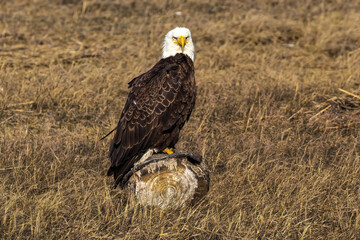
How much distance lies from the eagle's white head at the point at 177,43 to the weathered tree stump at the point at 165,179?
147 cm

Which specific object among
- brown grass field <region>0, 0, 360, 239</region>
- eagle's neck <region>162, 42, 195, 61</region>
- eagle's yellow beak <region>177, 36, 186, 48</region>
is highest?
eagle's yellow beak <region>177, 36, 186, 48</region>

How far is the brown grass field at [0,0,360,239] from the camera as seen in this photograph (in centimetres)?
420

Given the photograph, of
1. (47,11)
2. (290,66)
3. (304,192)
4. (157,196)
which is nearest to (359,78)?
(290,66)

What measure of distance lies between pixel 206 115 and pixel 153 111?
177 cm

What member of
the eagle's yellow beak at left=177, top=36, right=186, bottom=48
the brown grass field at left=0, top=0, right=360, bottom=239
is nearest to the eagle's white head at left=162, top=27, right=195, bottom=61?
the eagle's yellow beak at left=177, top=36, right=186, bottom=48

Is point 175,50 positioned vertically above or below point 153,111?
above

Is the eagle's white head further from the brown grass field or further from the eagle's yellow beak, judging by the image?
the brown grass field

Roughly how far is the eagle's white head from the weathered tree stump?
4.81 feet

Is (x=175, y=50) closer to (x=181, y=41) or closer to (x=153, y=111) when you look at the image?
(x=181, y=41)

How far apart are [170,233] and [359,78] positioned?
545 cm

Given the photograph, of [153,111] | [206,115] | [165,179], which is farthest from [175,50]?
[165,179]

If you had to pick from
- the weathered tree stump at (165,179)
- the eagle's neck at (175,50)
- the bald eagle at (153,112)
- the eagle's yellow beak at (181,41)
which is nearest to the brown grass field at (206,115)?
the weathered tree stump at (165,179)

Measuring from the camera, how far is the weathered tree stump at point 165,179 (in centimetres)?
442

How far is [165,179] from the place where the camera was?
443cm
